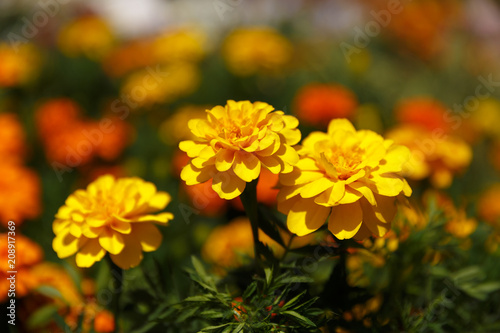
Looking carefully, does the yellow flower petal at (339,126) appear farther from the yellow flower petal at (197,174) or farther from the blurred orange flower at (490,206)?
the blurred orange flower at (490,206)

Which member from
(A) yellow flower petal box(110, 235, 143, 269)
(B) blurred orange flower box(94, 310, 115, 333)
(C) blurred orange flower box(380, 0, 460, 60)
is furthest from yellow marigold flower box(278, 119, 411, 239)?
(C) blurred orange flower box(380, 0, 460, 60)

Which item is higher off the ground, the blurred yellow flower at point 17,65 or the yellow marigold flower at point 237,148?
the blurred yellow flower at point 17,65

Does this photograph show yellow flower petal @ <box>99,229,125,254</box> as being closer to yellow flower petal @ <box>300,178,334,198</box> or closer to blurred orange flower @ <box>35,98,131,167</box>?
yellow flower petal @ <box>300,178,334,198</box>

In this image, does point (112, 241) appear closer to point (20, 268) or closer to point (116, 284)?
point (116, 284)

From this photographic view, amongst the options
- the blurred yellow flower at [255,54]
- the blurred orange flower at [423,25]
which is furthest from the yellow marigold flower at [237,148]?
the blurred orange flower at [423,25]

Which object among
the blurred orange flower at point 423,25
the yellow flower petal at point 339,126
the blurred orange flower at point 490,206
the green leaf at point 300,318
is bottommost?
the blurred orange flower at point 490,206

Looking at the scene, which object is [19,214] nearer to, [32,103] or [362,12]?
[32,103]

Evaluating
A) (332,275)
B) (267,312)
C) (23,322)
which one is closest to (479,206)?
(332,275)
